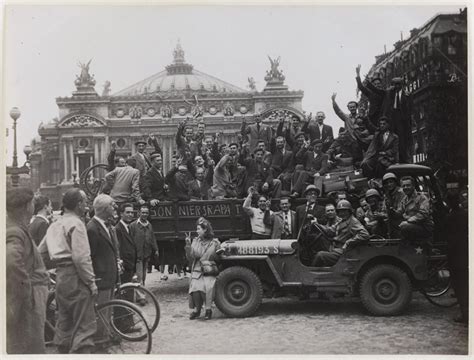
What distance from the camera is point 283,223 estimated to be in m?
9.75

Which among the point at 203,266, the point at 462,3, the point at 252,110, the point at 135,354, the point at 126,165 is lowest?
the point at 135,354

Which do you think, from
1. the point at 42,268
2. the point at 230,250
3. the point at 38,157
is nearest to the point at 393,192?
the point at 230,250

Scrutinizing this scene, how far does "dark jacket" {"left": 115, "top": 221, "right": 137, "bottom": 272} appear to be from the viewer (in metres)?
8.77

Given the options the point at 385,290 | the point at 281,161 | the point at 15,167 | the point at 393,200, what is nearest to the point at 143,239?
the point at 281,161

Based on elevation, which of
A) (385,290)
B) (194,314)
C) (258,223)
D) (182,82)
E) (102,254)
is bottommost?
(194,314)

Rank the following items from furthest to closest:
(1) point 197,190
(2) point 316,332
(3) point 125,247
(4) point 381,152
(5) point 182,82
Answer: (5) point 182,82
(1) point 197,190
(4) point 381,152
(3) point 125,247
(2) point 316,332

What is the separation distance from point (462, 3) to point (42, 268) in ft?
21.2

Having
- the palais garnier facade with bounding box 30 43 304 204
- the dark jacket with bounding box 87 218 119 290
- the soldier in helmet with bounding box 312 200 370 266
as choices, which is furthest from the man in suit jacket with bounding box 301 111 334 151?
the palais garnier facade with bounding box 30 43 304 204

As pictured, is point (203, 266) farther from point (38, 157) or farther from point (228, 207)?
point (38, 157)

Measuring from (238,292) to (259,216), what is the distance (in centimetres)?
181

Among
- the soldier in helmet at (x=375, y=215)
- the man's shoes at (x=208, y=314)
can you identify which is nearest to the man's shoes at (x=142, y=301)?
the man's shoes at (x=208, y=314)

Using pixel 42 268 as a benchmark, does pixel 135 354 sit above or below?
below

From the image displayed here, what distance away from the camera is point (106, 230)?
684 cm

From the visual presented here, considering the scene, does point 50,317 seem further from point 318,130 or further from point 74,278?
point 318,130
